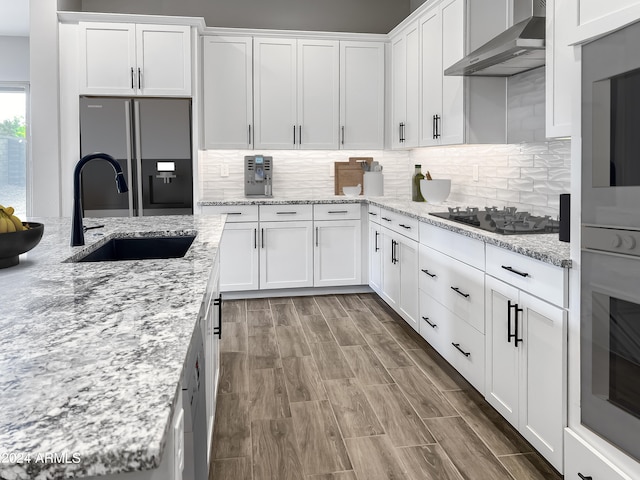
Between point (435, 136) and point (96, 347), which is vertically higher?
point (435, 136)

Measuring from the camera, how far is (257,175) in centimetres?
535

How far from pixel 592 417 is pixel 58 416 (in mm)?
1693

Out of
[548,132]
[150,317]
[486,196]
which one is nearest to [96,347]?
[150,317]

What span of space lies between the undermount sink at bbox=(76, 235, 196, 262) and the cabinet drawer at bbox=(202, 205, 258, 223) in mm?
2264

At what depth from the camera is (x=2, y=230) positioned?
1.67m

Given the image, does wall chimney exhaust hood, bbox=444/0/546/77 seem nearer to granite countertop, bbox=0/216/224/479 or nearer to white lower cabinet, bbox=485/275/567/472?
white lower cabinet, bbox=485/275/567/472

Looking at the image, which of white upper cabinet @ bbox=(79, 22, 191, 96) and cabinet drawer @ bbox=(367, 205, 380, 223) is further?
cabinet drawer @ bbox=(367, 205, 380, 223)

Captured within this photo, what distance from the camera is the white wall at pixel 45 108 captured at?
4.64 metres

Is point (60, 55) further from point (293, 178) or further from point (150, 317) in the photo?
point (150, 317)

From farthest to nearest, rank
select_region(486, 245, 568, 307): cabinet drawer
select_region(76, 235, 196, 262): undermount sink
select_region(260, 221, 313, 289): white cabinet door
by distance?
select_region(260, 221, 313, 289): white cabinet door → select_region(76, 235, 196, 262): undermount sink → select_region(486, 245, 568, 307): cabinet drawer

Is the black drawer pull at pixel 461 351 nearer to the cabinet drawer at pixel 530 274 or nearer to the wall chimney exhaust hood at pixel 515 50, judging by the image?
the cabinet drawer at pixel 530 274

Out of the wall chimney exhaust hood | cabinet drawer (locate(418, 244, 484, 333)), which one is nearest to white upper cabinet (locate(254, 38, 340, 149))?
the wall chimney exhaust hood

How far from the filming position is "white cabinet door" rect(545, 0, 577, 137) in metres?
2.08

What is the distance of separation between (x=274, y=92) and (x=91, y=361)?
461 centimetres
